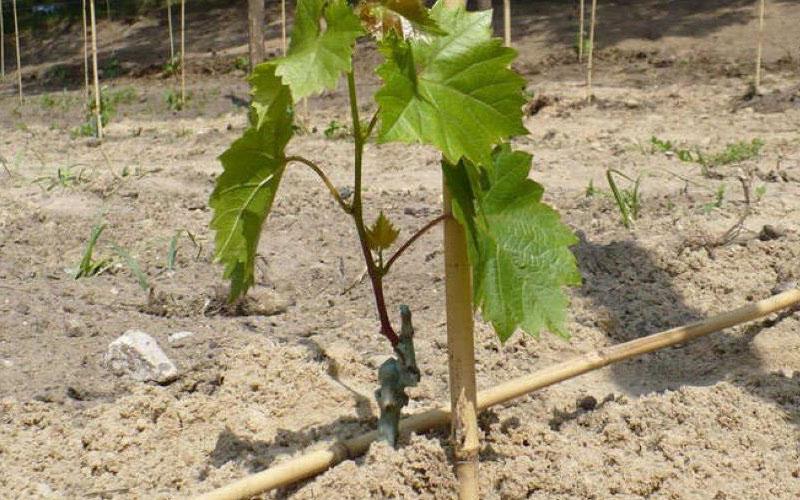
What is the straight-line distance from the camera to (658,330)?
12.1 ft

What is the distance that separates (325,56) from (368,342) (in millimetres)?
1783

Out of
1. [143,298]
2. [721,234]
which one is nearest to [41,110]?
[143,298]

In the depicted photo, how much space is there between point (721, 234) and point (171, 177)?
129 inches

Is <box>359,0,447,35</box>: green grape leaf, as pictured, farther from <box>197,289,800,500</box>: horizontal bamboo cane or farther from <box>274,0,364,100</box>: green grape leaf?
<box>197,289,800,500</box>: horizontal bamboo cane

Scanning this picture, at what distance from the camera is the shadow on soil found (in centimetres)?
302

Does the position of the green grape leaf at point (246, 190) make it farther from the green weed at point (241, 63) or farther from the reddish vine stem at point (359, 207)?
the green weed at point (241, 63)

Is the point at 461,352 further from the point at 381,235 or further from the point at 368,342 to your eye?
the point at 368,342

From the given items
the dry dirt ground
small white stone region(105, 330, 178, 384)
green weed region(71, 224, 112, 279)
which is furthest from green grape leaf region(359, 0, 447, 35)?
green weed region(71, 224, 112, 279)

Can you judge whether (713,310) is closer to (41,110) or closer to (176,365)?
(176,365)

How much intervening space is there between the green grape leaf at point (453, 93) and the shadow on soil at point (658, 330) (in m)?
1.35

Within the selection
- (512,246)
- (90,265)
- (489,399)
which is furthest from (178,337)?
(512,246)

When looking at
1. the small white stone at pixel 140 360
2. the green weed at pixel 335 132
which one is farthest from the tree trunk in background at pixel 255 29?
the small white stone at pixel 140 360

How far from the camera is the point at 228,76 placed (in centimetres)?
1343

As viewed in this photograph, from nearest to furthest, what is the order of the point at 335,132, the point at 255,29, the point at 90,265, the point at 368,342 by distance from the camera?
the point at 368,342, the point at 90,265, the point at 335,132, the point at 255,29
